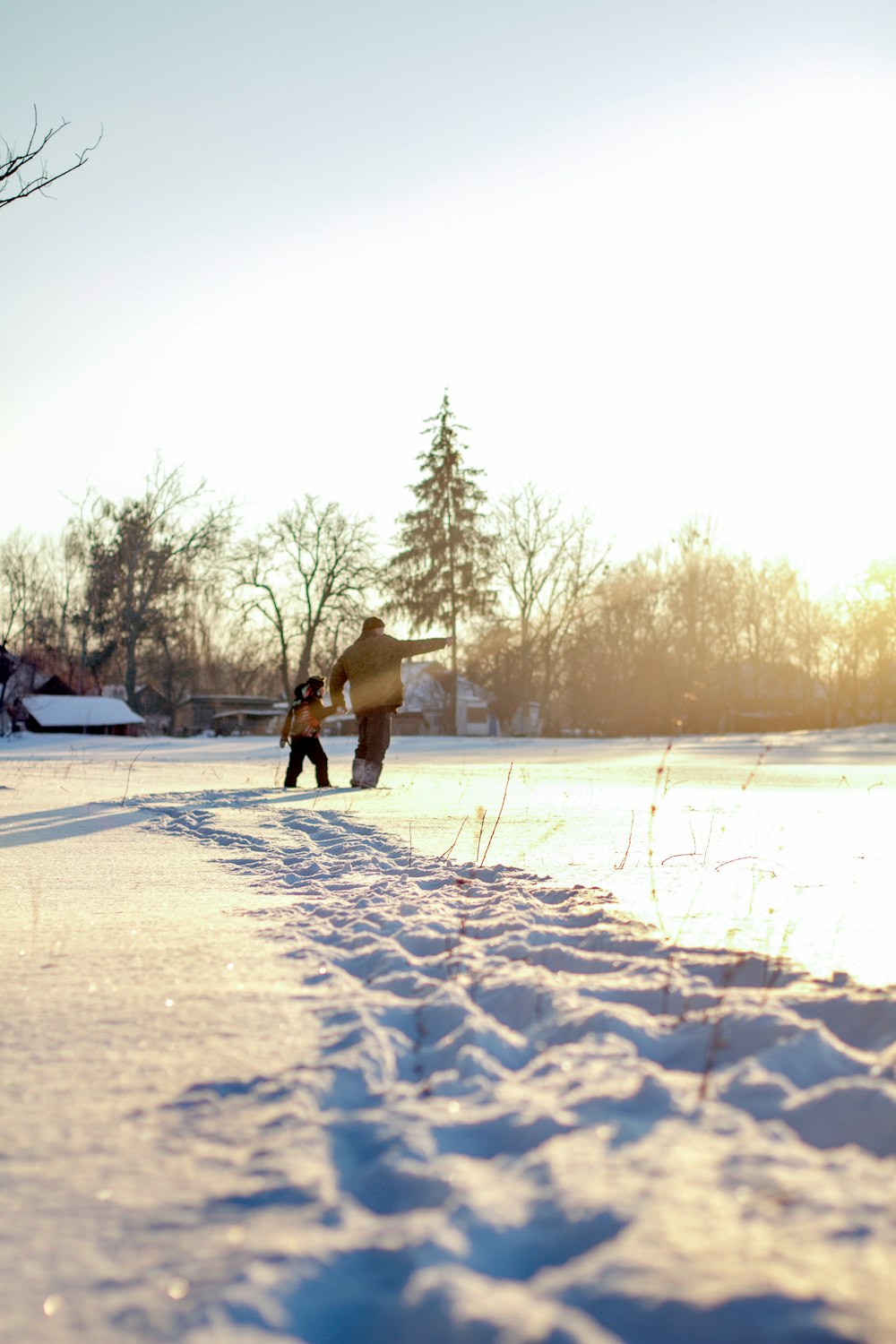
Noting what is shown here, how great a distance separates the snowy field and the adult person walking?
17.9 feet

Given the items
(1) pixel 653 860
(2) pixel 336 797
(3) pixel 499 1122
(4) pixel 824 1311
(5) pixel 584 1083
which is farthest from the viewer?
(2) pixel 336 797

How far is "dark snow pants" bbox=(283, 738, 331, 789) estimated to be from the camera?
9.80 metres

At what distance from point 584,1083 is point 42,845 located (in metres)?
4.24

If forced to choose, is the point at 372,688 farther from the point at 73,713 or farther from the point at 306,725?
the point at 73,713

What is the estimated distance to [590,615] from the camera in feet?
160

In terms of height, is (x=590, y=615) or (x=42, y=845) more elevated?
(x=590, y=615)

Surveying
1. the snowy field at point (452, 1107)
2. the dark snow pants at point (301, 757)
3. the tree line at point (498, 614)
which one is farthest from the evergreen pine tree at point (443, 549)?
the snowy field at point (452, 1107)

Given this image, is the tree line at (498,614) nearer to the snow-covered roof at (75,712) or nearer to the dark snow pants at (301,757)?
the snow-covered roof at (75,712)

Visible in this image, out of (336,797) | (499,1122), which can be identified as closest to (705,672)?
(336,797)

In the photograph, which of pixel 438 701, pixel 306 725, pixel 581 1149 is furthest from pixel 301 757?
pixel 438 701

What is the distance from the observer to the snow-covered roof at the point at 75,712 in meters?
35.8

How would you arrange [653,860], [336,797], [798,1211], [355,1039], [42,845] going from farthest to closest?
[336,797] < [42,845] < [653,860] < [355,1039] < [798,1211]

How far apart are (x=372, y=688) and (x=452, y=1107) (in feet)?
26.0

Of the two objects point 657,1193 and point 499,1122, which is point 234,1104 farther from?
point 657,1193
